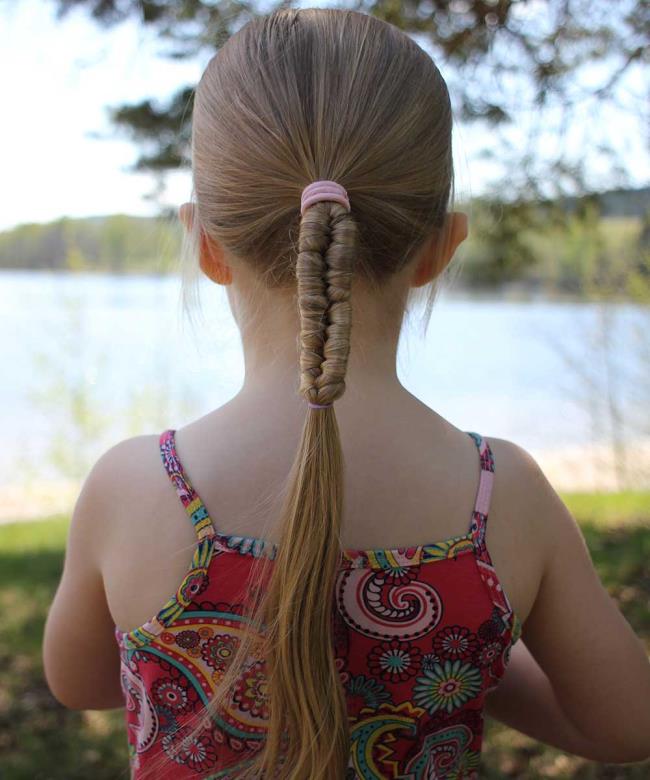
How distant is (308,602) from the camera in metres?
0.92

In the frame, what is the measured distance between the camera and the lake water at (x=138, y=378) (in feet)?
17.9

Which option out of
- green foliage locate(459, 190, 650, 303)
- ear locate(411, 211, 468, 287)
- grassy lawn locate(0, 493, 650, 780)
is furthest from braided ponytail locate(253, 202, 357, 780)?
grassy lawn locate(0, 493, 650, 780)

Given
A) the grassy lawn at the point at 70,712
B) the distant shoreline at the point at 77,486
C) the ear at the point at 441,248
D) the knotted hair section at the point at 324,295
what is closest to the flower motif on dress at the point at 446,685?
the knotted hair section at the point at 324,295

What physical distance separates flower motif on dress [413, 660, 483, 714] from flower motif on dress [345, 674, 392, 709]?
0.14 ft

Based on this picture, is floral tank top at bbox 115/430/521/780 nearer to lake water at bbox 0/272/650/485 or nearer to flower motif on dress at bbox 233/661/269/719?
flower motif on dress at bbox 233/661/269/719

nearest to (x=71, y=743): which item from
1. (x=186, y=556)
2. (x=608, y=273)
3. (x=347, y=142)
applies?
(x=186, y=556)

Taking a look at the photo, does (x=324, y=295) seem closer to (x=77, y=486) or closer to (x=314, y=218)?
(x=314, y=218)

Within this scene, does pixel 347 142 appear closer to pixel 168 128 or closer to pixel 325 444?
pixel 325 444

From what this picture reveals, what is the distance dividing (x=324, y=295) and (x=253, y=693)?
0.52 meters

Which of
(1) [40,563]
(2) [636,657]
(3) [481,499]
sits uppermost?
(3) [481,499]

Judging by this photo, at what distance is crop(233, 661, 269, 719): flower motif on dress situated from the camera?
98cm

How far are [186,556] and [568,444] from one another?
27.1 ft

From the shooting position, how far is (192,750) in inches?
Result: 39.7

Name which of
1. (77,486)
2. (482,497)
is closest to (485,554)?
(482,497)
